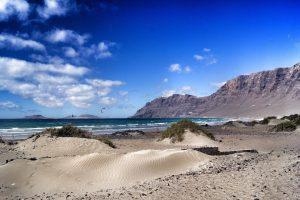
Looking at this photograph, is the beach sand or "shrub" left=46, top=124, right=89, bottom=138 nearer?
the beach sand

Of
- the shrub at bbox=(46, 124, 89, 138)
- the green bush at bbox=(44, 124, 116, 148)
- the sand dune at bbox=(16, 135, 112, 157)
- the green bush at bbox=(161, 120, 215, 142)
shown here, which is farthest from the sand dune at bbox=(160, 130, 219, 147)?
the sand dune at bbox=(16, 135, 112, 157)

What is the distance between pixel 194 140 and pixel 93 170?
14039 millimetres

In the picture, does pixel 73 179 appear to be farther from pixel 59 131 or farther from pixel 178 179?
pixel 59 131

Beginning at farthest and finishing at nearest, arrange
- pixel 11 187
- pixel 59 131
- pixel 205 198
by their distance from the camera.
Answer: pixel 59 131 < pixel 11 187 < pixel 205 198

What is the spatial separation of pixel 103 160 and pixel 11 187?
368 centimetres

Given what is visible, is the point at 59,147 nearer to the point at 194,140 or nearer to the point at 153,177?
the point at 153,177

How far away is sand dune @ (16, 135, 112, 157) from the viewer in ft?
66.2

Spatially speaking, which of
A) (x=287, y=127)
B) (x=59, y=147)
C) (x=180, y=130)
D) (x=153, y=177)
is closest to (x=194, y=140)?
(x=180, y=130)

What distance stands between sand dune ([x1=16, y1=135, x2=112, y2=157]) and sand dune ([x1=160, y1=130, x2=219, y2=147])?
7540 millimetres

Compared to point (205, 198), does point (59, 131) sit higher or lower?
higher

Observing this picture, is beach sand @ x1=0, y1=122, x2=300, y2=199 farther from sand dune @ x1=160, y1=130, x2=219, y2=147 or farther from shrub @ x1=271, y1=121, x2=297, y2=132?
shrub @ x1=271, y1=121, x2=297, y2=132

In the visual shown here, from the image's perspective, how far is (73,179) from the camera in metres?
13.3

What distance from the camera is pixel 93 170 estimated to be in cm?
1409

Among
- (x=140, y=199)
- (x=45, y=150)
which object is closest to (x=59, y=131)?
(x=45, y=150)
